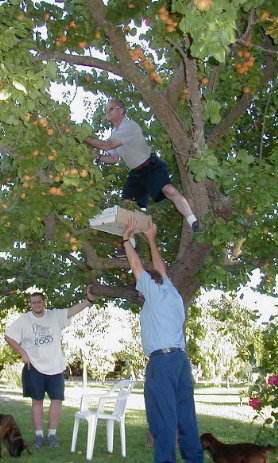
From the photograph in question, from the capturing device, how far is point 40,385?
24.5 feet

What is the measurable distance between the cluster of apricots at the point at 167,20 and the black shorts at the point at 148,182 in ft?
5.74

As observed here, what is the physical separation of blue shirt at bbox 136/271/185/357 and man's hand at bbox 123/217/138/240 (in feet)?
2.59

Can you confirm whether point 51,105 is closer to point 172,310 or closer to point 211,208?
point 211,208

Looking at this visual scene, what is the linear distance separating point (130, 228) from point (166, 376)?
1.58 metres

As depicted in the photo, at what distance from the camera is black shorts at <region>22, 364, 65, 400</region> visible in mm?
7449

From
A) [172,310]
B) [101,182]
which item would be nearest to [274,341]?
[172,310]

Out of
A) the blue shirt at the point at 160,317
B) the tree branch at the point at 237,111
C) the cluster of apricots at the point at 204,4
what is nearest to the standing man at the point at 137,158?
the tree branch at the point at 237,111

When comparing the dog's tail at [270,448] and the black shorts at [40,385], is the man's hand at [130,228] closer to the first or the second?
the dog's tail at [270,448]

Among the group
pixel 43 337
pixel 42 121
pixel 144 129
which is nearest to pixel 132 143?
pixel 144 129

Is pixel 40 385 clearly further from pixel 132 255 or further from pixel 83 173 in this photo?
pixel 132 255

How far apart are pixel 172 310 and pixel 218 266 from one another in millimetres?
1869

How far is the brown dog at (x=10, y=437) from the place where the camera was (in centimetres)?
654

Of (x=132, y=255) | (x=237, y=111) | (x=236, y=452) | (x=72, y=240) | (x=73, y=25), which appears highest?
(x=73, y=25)

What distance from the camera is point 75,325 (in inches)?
1027
